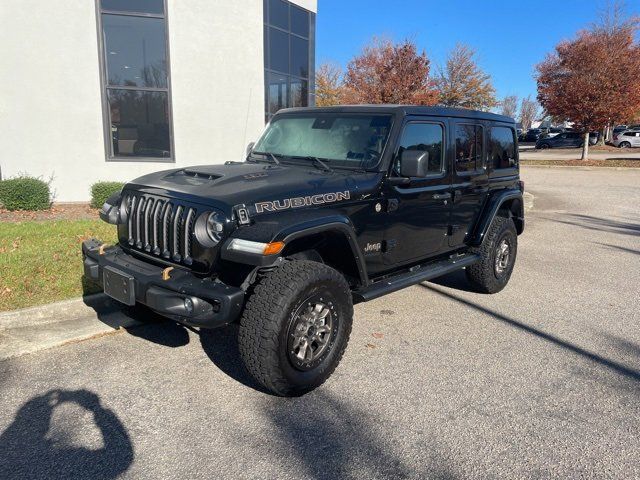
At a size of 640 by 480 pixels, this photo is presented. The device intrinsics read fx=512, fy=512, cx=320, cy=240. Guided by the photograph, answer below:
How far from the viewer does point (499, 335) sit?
4473mm

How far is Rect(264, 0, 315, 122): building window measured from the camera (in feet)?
41.0

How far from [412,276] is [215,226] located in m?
1.88

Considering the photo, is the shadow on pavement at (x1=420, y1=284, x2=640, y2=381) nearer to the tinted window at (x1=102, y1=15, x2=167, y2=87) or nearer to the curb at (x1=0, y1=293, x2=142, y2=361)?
the curb at (x1=0, y1=293, x2=142, y2=361)

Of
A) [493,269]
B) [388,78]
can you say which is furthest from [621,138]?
[493,269]

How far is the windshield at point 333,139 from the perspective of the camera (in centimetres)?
414

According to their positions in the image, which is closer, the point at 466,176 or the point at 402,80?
the point at 466,176

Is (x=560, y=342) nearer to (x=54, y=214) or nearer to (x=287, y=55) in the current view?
(x=54, y=214)

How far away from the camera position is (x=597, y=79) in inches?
931

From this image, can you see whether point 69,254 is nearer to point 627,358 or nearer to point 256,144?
point 256,144

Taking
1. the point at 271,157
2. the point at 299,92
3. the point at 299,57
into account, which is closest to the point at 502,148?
the point at 271,157

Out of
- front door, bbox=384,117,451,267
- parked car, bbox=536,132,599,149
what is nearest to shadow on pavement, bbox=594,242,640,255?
front door, bbox=384,117,451,267

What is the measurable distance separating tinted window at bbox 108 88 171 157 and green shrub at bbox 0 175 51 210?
185cm

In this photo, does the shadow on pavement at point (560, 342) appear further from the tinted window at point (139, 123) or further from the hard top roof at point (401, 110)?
the tinted window at point (139, 123)

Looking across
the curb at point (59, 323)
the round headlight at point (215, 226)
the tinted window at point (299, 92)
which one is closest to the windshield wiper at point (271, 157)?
the round headlight at point (215, 226)
